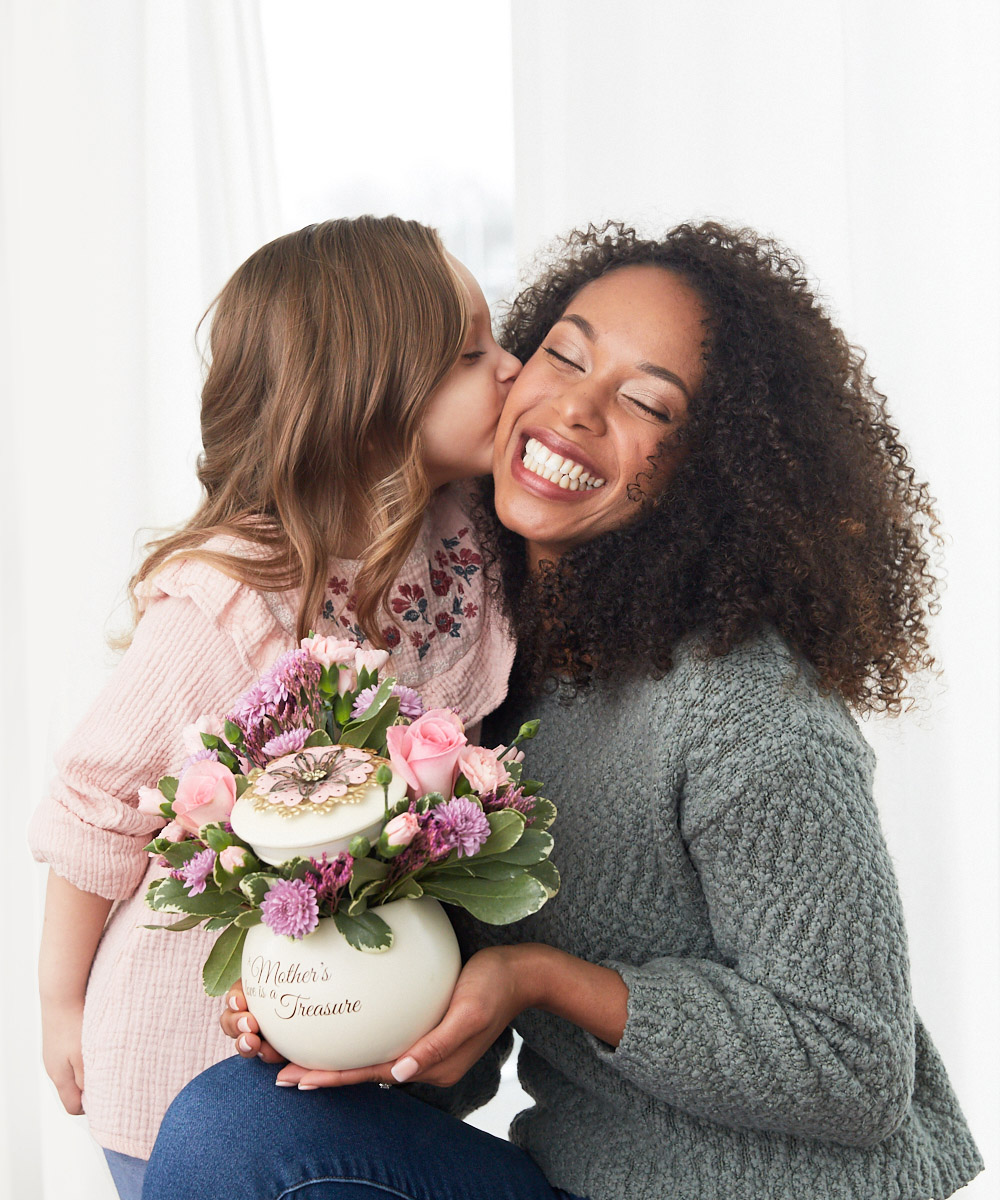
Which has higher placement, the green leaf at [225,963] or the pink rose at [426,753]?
the pink rose at [426,753]

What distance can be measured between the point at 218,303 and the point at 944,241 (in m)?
1.18

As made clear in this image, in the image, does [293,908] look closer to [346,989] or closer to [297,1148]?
[346,989]

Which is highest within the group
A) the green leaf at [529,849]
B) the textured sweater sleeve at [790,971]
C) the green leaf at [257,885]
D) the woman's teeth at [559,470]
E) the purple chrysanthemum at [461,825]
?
the woman's teeth at [559,470]

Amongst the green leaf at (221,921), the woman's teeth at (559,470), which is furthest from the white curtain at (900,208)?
the green leaf at (221,921)

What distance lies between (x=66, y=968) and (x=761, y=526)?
980 millimetres

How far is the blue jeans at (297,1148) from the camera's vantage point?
1.15 m

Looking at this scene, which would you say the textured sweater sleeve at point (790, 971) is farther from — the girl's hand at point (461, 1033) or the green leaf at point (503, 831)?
the green leaf at point (503, 831)

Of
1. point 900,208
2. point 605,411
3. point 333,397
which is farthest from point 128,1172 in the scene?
point 900,208

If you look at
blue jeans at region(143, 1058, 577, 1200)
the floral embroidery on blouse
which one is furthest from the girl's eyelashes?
blue jeans at region(143, 1058, 577, 1200)

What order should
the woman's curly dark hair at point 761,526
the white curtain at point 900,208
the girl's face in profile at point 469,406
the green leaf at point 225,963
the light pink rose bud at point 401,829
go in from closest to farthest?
1. the light pink rose bud at point 401,829
2. the green leaf at point 225,963
3. the woman's curly dark hair at point 761,526
4. the girl's face in profile at point 469,406
5. the white curtain at point 900,208

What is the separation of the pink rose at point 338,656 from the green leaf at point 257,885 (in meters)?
0.19

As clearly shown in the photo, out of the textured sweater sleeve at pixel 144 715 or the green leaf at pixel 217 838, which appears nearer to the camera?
the green leaf at pixel 217 838

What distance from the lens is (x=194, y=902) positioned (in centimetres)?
101

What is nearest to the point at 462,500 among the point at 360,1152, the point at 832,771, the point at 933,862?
the point at 832,771
